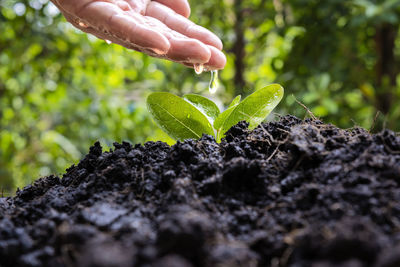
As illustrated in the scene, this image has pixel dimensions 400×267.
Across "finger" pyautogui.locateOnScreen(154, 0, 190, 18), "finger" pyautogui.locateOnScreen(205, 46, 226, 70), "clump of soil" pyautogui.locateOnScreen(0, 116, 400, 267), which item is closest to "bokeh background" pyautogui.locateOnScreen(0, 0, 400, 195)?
"finger" pyautogui.locateOnScreen(154, 0, 190, 18)

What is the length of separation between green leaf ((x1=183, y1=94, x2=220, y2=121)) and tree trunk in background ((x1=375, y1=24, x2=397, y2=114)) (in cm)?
175

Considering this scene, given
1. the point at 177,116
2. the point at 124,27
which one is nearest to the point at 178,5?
the point at 124,27

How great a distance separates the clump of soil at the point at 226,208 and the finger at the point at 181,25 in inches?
21.3

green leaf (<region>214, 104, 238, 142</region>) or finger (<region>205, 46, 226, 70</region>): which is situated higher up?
finger (<region>205, 46, 226, 70</region>)

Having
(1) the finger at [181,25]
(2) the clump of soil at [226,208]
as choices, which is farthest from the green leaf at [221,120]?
(1) the finger at [181,25]

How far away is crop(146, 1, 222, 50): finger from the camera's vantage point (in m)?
1.20

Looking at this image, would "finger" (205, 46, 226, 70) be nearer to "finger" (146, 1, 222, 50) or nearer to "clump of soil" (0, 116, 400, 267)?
"finger" (146, 1, 222, 50)

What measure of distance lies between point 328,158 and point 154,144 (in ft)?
1.36

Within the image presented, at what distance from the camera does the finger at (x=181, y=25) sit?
1204 mm

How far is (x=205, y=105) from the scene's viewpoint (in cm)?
101

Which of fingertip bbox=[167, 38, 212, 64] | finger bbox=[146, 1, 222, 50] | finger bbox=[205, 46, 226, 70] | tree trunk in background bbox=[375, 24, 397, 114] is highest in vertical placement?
tree trunk in background bbox=[375, 24, 397, 114]

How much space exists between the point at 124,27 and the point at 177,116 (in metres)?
0.30

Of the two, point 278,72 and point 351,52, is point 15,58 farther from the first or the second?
point 351,52

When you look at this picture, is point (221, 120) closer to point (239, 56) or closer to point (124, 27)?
point (124, 27)
